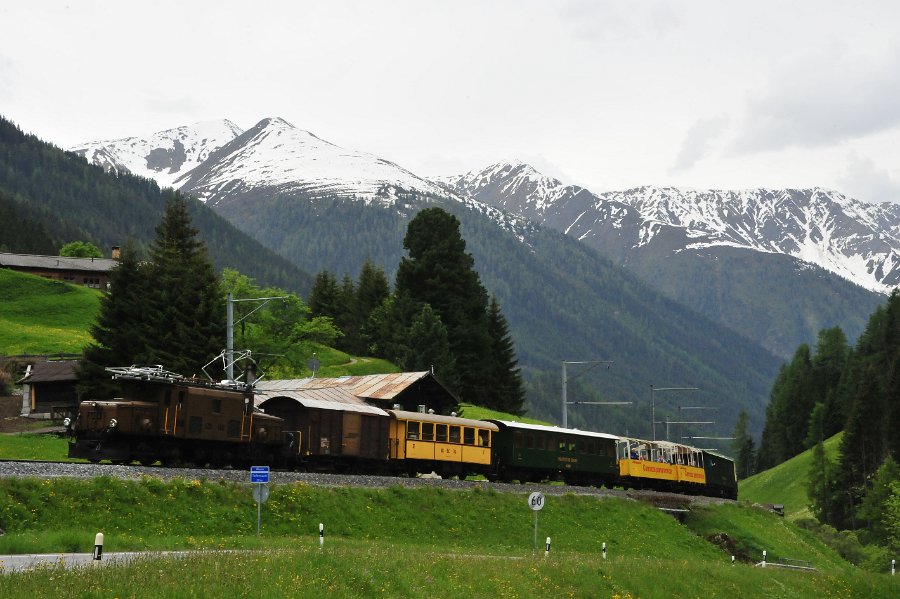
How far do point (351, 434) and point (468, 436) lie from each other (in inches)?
364

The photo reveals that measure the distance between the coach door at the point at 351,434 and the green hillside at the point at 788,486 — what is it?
99.7 meters

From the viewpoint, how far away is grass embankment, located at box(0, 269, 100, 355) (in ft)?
313

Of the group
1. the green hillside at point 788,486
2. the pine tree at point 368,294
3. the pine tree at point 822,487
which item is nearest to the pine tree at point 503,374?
the pine tree at point 368,294

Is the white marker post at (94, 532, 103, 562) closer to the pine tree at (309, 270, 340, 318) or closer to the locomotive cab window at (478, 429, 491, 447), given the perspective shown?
the locomotive cab window at (478, 429, 491, 447)

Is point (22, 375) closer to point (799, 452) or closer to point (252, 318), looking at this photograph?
point (252, 318)

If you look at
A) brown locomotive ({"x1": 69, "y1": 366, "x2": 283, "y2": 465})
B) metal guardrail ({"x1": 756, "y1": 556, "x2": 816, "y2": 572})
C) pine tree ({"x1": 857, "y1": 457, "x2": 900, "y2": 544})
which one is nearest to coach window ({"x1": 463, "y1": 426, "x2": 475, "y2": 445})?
→ brown locomotive ({"x1": 69, "y1": 366, "x2": 283, "y2": 465})

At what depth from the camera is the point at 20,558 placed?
85.0 ft

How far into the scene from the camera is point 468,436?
57688 mm

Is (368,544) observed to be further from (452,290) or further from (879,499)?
(879,499)

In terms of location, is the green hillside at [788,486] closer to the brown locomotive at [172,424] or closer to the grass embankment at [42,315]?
the grass embankment at [42,315]

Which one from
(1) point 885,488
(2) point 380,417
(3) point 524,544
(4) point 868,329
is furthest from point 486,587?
(4) point 868,329

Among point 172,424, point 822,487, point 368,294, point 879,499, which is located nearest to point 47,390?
point 172,424

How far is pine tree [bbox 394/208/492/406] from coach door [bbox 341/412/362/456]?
182ft

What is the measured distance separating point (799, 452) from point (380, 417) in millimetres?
140660
